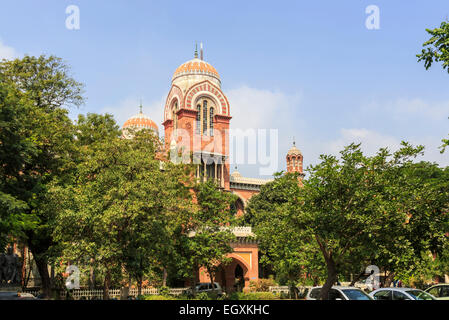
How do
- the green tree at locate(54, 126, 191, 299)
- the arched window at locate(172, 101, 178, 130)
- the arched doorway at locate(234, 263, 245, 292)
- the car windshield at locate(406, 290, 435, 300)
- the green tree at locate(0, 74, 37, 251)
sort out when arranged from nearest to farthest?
1. the car windshield at locate(406, 290, 435, 300)
2. the green tree at locate(0, 74, 37, 251)
3. the green tree at locate(54, 126, 191, 299)
4. the arched doorway at locate(234, 263, 245, 292)
5. the arched window at locate(172, 101, 178, 130)

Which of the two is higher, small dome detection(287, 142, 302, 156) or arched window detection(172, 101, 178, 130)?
arched window detection(172, 101, 178, 130)

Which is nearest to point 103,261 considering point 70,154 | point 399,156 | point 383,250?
point 70,154

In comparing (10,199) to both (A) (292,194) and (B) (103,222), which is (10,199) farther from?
(A) (292,194)

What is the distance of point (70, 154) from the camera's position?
2734 centimetres

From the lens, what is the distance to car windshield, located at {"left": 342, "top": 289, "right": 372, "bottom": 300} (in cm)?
1562

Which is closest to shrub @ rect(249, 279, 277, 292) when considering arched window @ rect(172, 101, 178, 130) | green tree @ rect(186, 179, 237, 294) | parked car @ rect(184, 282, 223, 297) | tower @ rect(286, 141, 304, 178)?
green tree @ rect(186, 179, 237, 294)

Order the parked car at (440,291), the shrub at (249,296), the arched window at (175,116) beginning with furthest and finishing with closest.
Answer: the arched window at (175,116) → the shrub at (249,296) → the parked car at (440,291)

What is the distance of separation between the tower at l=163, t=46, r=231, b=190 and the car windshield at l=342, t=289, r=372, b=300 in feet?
113

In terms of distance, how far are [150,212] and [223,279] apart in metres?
22.4

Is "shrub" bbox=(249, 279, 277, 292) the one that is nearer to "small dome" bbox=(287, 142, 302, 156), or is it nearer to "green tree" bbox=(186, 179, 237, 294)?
"green tree" bbox=(186, 179, 237, 294)

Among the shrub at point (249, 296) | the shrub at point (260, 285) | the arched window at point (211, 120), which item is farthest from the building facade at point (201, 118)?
the shrub at point (249, 296)

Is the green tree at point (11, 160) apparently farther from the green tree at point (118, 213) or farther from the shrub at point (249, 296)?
the shrub at point (249, 296)

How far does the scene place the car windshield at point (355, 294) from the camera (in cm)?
1562

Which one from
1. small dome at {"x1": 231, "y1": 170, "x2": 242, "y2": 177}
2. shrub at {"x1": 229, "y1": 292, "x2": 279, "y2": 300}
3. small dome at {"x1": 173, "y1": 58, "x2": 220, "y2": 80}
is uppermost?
small dome at {"x1": 173, "y1": 58, "x2": 220, "y2": 80}
